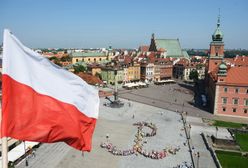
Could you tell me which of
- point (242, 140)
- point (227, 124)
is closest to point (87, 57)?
point (227, 124)

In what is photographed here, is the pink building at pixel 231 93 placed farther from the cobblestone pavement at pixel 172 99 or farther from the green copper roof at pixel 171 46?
the green copper roof at pixel 171 46

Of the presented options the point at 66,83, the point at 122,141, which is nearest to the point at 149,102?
the point at 122,141

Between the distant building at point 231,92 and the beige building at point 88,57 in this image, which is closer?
the distant building at point 231,92

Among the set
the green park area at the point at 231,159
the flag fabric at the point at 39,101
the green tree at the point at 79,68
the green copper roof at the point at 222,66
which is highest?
the flag fabric at the point at 39,101

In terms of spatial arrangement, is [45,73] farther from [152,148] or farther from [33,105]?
[152,148]

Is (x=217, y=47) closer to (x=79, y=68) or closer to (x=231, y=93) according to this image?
(x=231, y=93)

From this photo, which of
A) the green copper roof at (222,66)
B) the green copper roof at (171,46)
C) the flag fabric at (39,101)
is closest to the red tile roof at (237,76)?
the green copper roof at (222,66)
